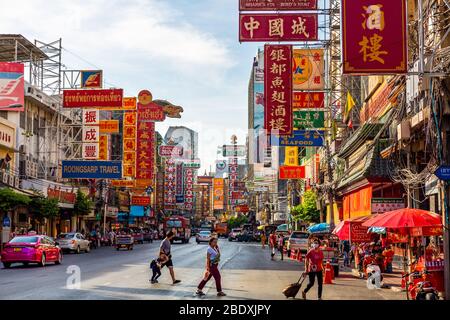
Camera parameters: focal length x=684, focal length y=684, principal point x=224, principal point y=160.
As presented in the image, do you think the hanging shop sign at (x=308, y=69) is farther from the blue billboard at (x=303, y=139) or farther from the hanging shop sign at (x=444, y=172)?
the hanging shop sign at (x=444, y=172)

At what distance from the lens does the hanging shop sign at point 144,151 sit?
70938mm

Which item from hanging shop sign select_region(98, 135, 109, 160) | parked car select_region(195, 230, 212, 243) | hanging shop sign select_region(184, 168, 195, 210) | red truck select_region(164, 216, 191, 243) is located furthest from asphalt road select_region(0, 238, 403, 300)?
hanging shop sign select_region(184, 168, 195, 210)

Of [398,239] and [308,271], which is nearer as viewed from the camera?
[308,271]

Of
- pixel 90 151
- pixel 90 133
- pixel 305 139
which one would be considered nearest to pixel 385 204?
pixel 305 139

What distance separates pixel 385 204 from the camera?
1287 inches

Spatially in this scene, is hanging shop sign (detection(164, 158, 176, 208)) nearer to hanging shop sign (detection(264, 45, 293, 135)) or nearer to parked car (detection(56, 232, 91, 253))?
parked car (detection(56, 232, 91, 253))

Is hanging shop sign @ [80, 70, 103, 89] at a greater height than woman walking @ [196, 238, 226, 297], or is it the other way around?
hanging shop sign @ [80, 70, 103, 89]

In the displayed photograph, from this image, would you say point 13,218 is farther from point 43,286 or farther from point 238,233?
point 238,233

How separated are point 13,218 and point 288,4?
27.7 meters

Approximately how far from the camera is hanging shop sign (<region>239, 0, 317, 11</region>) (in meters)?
30.0

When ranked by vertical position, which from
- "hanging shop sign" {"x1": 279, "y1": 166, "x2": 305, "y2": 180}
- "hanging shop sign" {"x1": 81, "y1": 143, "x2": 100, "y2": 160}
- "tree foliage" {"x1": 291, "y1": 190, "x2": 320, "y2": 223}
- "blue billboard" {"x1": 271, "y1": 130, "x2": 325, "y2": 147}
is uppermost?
"hanging shop sign" {"x1": 81, "y1": 143, "x2": 100, "y2": 160}

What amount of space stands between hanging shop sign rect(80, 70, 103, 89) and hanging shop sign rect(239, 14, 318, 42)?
27669mm
